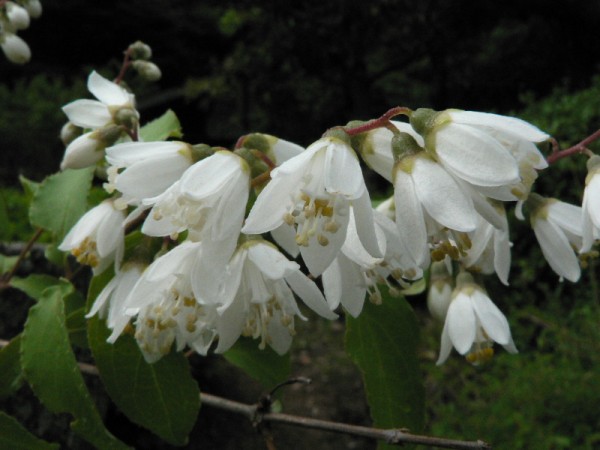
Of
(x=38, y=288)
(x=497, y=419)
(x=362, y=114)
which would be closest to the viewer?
(x=38, y=288)

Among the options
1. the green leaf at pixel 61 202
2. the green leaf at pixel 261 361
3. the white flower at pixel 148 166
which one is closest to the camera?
the white flower at pixel 148 166

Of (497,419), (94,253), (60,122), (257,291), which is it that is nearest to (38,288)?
(94,253)

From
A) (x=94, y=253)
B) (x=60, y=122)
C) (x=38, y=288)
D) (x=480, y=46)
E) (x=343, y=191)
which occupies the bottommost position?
(x=60, y=122)

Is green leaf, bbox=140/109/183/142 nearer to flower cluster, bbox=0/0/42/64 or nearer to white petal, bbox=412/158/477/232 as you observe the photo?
white petal, bbox=412/158/477/232

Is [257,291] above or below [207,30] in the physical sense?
above

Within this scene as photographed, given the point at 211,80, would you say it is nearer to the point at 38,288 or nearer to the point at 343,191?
the point at 38,288

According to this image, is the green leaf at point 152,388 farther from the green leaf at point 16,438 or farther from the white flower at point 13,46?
the white flower at point 13,46

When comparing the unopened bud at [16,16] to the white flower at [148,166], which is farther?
the unopened bud at [16,16]

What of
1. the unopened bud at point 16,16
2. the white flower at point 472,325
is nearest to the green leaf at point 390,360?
the white flower at point 472,325
